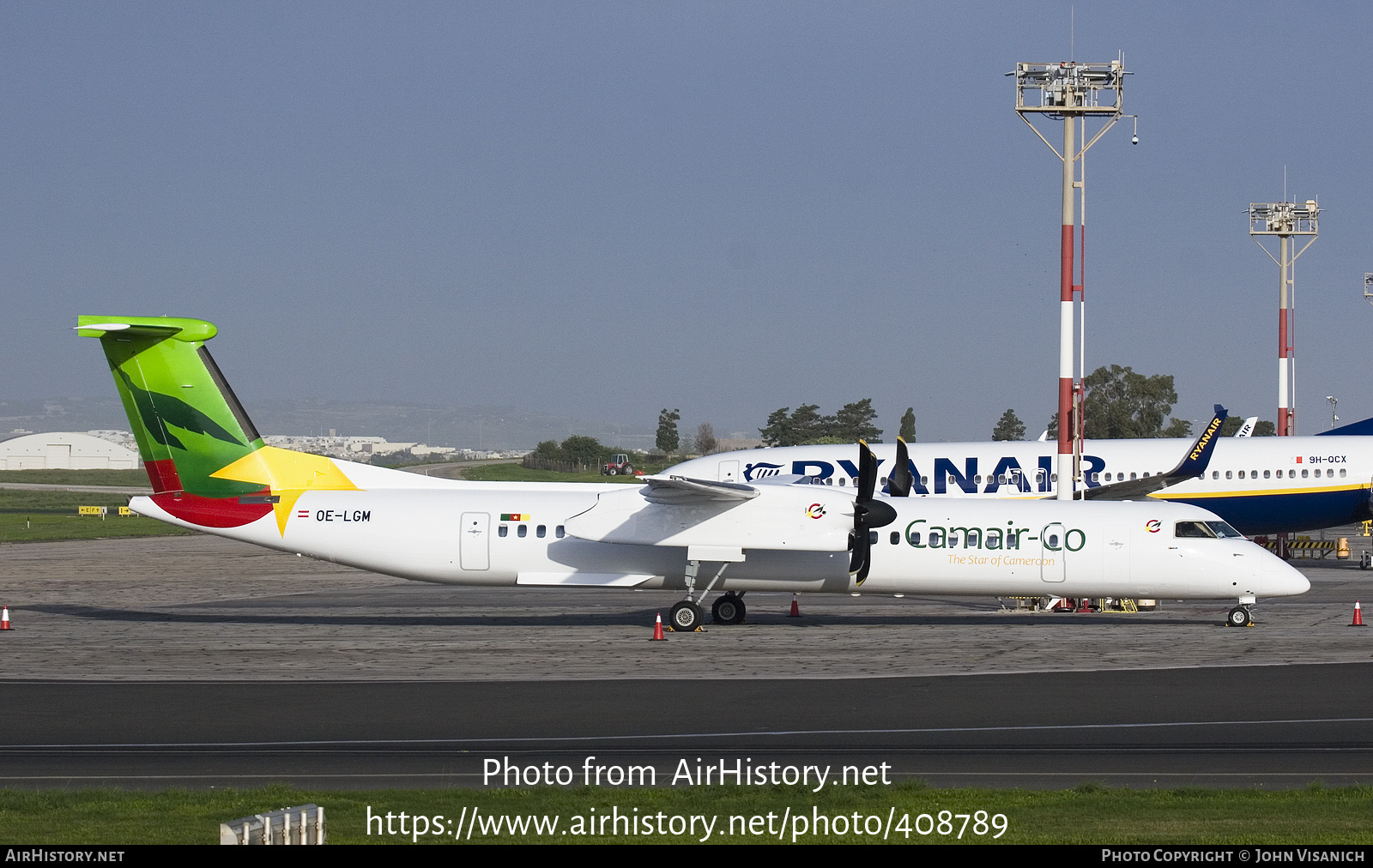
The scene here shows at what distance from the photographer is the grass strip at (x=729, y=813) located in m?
8.77

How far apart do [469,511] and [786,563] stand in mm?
5860

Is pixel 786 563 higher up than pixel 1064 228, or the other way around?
pixel 1064 228

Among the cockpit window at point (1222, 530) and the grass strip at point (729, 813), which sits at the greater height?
the cockpit window at point (1222, 530)

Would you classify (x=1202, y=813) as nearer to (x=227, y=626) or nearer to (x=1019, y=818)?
(x=1019, y=818)

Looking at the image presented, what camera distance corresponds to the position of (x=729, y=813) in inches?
382

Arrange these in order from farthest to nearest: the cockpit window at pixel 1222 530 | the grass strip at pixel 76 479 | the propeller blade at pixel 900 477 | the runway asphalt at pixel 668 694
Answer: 1. the grass strip at pixel 76 479
2. the propeller blade at pixel 900 477
3. the cockpit window at pixel 1222 530
4. the runway asphalt at pixel 668 694

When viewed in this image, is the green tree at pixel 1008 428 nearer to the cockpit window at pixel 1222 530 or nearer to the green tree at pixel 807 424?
the green tree at pixel 807 424

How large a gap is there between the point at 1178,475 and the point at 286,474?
22.4 metres

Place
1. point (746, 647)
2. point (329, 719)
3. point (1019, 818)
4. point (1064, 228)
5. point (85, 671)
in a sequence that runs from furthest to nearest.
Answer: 1. point (1064, 228)
2. point (746, 647)
3. point (85, 671)
4. point (329, 719)
5. point (1019, 818)

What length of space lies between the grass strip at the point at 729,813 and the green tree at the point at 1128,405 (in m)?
104

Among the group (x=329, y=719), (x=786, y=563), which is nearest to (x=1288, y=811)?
(x=329, y=719)

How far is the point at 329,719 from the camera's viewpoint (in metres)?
14.1

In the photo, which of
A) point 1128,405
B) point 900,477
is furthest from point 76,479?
point 900,477

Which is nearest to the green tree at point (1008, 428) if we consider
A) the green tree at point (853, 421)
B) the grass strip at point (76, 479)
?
the green tree at point (853, 421)
